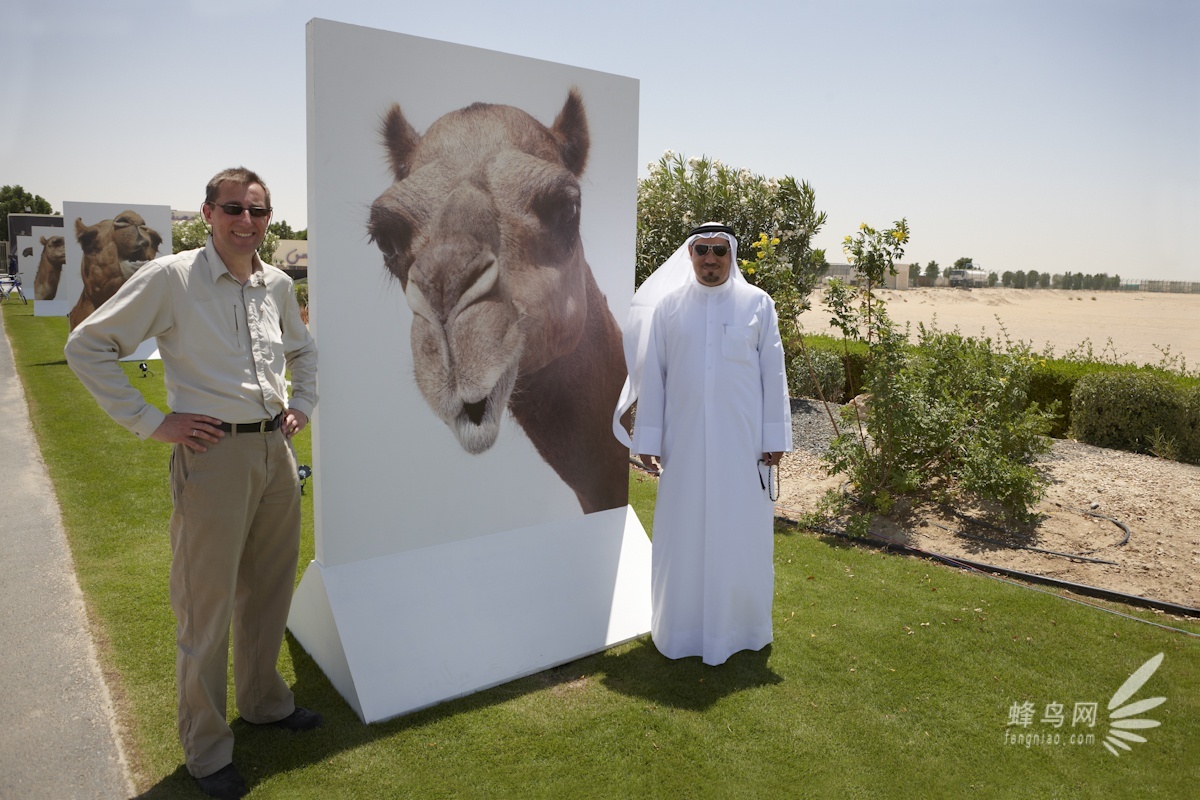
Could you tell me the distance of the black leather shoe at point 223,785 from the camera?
2.79m

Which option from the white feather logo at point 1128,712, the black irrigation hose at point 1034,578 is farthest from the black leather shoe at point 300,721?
the black irrigation hose at point 1034,578

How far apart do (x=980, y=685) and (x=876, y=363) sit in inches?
120

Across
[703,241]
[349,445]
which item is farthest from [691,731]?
[703,241]

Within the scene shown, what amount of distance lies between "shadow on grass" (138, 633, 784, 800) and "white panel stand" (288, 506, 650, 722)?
6 centimetres

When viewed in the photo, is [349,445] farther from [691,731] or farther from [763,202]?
[763,202]

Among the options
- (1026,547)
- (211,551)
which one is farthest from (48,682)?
(1026,547)

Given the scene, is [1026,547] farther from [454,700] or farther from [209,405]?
[209,405]

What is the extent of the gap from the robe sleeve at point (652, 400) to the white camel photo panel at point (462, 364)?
530 millimetres

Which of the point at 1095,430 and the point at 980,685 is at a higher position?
the point at 1095,430

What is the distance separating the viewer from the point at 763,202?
11953 mm

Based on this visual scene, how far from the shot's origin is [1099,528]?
5.71m

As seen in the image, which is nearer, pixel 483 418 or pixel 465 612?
pixel 465 612

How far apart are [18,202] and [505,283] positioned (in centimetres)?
8417

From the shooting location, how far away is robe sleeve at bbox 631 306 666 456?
4.04 meters
